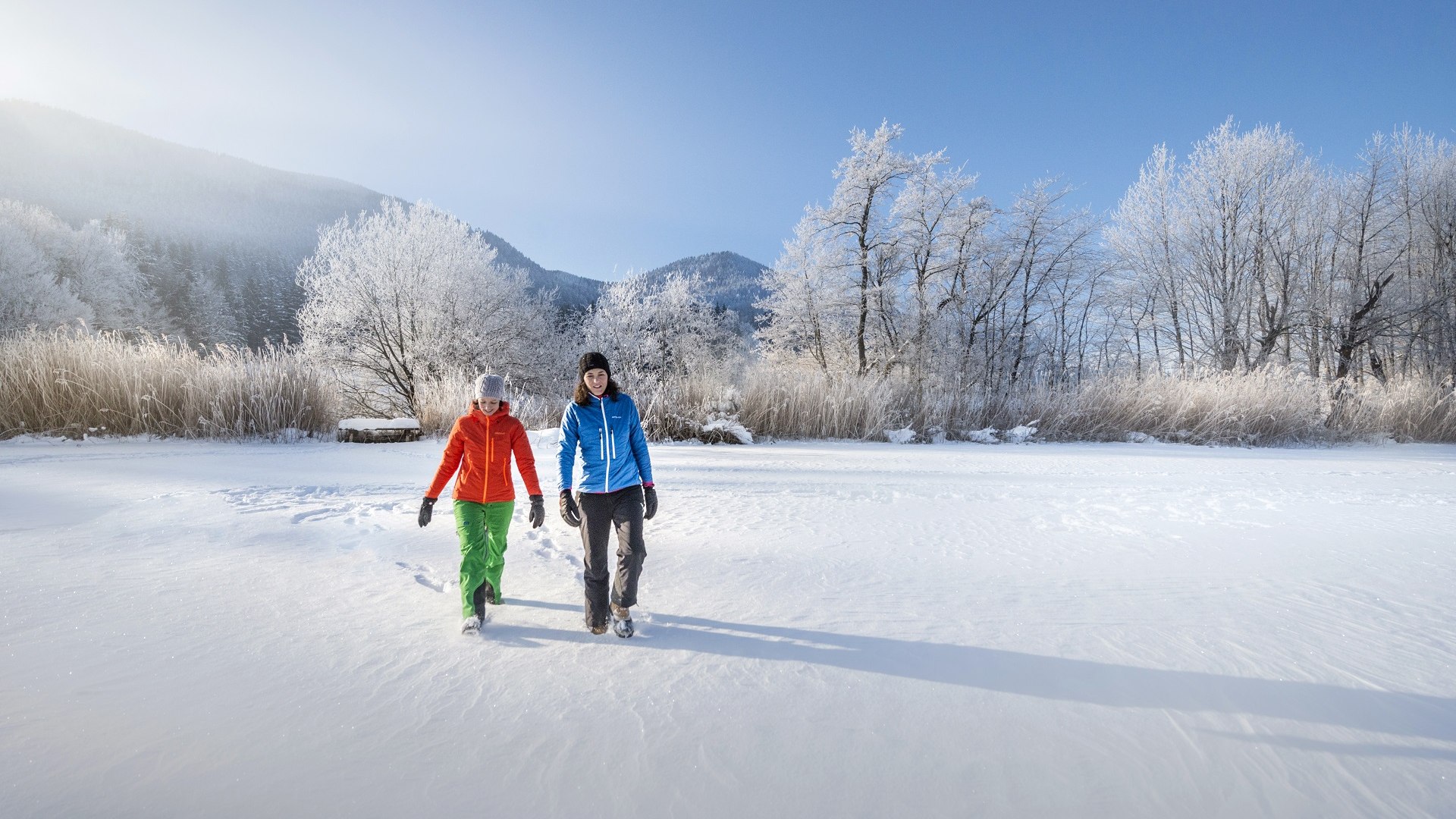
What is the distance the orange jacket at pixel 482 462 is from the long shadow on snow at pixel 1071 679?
0.62m

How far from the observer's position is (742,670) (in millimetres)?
1844

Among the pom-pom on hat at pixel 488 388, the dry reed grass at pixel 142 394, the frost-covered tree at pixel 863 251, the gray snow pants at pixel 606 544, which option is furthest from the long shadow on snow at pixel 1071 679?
the frost-covered tree at pixel 863 251

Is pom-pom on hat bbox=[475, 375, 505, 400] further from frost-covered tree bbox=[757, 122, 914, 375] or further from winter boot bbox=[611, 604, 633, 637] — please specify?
frost-covered tree bbox=[757, 122, 914, 375]

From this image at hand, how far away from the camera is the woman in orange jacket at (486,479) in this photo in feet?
7.89

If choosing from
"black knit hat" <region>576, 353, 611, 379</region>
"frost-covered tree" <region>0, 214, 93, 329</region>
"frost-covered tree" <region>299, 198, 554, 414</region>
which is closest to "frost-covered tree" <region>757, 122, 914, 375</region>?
"frost-covered tree" <region>299, 198, 554, 414</region>

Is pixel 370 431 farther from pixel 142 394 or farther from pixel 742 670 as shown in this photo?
pixel 742 670

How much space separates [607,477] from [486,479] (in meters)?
0.54

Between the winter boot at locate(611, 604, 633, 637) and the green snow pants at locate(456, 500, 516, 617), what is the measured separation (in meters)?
0.54

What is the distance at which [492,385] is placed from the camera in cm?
258

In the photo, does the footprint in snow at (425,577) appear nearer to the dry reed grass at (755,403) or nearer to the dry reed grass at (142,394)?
the dry reed grass at (755,403)

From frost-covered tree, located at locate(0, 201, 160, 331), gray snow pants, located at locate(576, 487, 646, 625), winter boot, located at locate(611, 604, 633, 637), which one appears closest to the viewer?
winter boot, located at locate(611, 604, 633, 637)

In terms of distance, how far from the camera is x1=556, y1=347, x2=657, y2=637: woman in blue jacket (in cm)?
233

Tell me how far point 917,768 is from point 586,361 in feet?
6.34

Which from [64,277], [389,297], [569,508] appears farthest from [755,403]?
[64,277]
